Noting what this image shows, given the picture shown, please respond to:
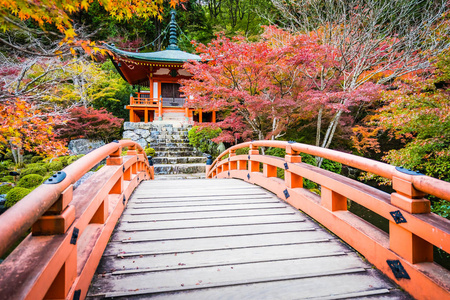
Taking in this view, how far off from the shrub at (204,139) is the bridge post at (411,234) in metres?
8.23

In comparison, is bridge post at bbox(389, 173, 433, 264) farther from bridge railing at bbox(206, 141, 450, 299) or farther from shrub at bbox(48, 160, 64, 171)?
shrub at bbox(48, 160, 64, 171)

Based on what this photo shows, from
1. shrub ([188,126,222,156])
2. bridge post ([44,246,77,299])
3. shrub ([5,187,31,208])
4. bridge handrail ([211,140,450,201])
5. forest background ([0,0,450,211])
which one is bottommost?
shrub ([5,187,31,208])

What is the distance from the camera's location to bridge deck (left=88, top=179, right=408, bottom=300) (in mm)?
1400

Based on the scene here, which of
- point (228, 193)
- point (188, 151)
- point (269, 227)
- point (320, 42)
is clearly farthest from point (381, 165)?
point (188, 151)

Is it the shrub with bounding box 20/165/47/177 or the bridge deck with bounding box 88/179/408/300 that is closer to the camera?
the bridge deck with bounding box 88/179/408/300

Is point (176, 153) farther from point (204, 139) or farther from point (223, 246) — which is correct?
point (223, 246)

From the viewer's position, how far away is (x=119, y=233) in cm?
204

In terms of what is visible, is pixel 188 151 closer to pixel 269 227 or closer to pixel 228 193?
pixel 228 193

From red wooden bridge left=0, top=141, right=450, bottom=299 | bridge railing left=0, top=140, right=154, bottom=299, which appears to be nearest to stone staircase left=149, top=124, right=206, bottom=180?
red wooden bridge left=0, top=141, right=450, bottom=299

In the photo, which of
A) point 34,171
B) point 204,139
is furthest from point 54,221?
point 34,171

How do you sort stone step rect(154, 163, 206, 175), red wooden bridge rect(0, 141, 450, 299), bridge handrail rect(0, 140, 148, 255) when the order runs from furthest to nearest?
stone step rect(154, 163, 206, 175)
red wooden bridge rect(0, 141, 450, 299)
bridge handrail rect(0, 140, 148, 255)

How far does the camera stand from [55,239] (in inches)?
44.4

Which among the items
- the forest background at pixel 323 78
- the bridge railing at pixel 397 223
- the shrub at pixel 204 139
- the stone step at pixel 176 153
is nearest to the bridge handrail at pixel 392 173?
the bridge railing at pixel 397 223

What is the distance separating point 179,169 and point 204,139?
2.09m
